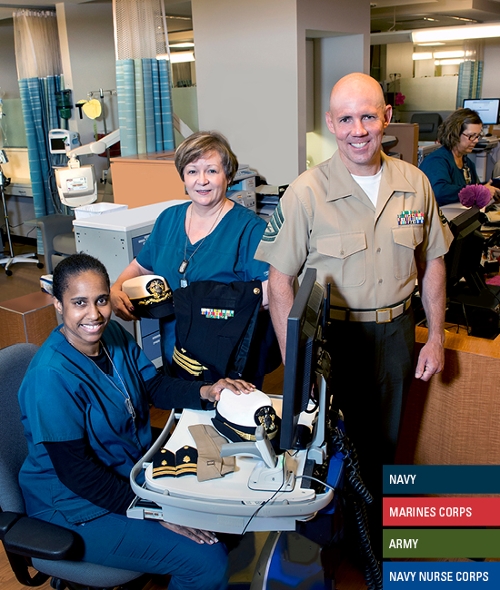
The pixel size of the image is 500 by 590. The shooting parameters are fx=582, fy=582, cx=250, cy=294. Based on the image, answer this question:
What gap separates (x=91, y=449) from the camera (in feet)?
4.63

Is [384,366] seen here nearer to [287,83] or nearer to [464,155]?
[464,155]

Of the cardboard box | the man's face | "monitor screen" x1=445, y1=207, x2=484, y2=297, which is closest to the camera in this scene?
the man's face

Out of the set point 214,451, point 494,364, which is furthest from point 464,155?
point 214,451

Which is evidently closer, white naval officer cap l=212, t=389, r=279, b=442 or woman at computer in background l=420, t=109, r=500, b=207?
white naval officer cap l=212, t=389, r=279, b=442

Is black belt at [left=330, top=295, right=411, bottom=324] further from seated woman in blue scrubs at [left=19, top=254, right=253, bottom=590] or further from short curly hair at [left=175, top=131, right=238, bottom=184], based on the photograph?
short curly hair at [left=175, top=131, right=238, bottom=184]

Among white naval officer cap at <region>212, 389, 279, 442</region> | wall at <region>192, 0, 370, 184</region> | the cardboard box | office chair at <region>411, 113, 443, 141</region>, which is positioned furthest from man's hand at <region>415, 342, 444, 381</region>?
office chair at <region>411, 113, 443, 141</region>

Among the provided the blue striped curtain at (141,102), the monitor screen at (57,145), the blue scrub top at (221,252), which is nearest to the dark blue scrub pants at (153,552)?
the blue scrub top at (221,252)

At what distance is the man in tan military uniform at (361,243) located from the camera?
1.61 m

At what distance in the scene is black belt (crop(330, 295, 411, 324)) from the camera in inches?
66.4

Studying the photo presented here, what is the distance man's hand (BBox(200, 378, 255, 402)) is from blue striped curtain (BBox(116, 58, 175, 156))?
3.63 meters

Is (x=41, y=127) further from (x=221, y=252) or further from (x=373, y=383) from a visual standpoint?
(x=373, y=383)

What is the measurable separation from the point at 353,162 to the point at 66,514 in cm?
118

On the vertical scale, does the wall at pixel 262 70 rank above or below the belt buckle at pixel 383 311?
above

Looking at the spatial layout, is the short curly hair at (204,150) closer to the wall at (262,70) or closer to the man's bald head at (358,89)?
the man's bald head at (358,89)
